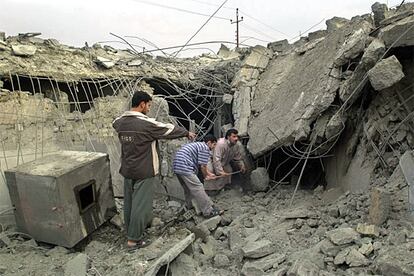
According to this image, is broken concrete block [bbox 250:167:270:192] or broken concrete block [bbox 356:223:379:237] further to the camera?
broken concrete block [bbox 250:167:270:192]

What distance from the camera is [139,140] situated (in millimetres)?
4238

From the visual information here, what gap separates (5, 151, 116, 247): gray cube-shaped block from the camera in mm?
4184

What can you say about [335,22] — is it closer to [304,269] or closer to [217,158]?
[217,158]

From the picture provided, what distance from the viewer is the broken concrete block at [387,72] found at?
4051 mm

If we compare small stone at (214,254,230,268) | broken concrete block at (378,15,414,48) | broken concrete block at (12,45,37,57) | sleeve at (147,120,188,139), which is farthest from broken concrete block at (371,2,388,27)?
broken concrete block at (12,45,37,57)

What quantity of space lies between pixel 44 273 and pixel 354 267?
300 cm

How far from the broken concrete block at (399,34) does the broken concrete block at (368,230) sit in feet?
6.77

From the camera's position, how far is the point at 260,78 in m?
7.23

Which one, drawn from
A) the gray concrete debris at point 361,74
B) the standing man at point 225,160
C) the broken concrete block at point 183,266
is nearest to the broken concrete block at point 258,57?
Answer: the standing man at point 225,160

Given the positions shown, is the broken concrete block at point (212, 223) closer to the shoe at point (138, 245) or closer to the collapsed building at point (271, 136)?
the collapsed building at point (271, 136)

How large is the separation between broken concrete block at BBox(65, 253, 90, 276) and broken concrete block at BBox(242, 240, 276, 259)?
→ 1.64 meters

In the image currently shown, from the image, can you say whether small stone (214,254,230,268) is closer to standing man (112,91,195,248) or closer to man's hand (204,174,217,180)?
standing man (112,91,195,248)

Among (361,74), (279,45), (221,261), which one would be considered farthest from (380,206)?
(279,45)

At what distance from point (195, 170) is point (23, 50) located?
318cm
